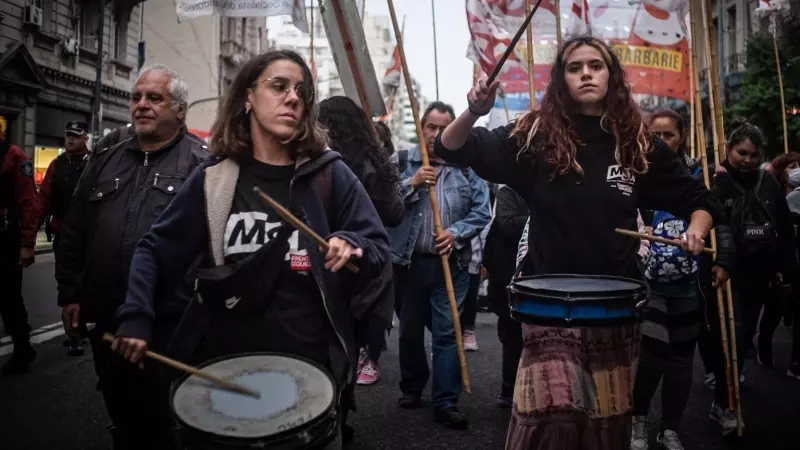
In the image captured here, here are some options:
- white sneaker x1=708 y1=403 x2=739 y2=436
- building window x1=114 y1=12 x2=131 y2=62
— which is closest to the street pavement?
white sneaker x1=708 y1=403 x2=739 y2=436

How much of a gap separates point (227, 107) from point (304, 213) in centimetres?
56

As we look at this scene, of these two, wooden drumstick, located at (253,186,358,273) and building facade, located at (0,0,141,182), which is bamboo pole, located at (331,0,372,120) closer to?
wooden drumstick, located at (253,186,358,273)

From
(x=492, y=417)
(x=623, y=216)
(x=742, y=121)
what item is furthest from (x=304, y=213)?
(x=742, y=121)

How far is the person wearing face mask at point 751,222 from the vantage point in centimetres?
538

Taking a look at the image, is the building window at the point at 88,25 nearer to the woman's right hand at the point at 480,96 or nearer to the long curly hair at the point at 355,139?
the long curly hair at the point at 355,139

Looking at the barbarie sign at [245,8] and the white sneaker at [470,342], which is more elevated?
the barbarie sign at [245,8]

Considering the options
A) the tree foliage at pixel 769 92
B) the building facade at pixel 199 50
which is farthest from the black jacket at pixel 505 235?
the building facade at pixel 199 50

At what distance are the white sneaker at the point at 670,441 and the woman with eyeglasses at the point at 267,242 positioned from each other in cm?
234

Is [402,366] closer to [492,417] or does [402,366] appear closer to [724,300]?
[492,417]

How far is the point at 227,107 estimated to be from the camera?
2.89 metres

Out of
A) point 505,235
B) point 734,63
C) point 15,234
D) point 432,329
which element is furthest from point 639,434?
point 734,63

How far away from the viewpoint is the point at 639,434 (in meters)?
4.37

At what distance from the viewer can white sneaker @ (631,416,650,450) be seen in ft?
14.3

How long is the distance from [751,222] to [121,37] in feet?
82.1
